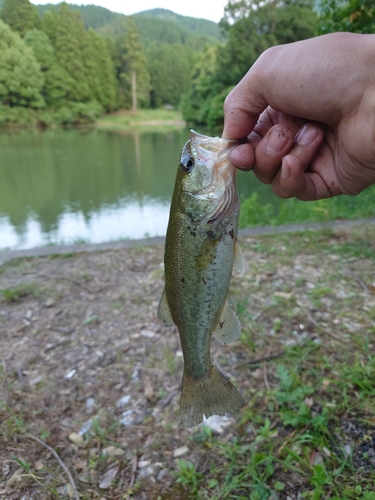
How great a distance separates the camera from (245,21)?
80.0 feet

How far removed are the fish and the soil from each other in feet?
2.17

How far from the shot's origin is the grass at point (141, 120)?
43.8 m

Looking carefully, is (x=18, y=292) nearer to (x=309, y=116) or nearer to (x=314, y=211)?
(x=309, y=116)

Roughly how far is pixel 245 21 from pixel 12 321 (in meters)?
27.0

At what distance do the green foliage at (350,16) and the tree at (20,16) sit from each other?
160 feet

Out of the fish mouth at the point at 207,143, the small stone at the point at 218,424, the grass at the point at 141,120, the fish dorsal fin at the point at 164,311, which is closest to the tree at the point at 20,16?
the grass at the point at 141,120

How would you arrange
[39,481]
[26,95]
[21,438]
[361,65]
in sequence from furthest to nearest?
[26,95], [21,438], [39,481], [361,65]

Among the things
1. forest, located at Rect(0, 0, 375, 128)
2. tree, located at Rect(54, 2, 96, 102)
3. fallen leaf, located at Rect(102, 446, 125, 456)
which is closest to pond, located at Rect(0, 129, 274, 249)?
fallen leaf, located at Rect(102, 446, 125, 456)

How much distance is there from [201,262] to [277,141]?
776mm

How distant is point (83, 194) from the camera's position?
11.6m

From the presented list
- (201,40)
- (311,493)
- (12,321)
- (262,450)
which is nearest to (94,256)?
(12,321)

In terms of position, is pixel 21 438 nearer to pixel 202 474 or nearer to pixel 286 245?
pixel 202 474

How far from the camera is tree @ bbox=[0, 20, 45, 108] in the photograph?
37031 millimetres

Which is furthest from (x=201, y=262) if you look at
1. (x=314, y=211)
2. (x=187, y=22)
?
(x=187, y=22)
